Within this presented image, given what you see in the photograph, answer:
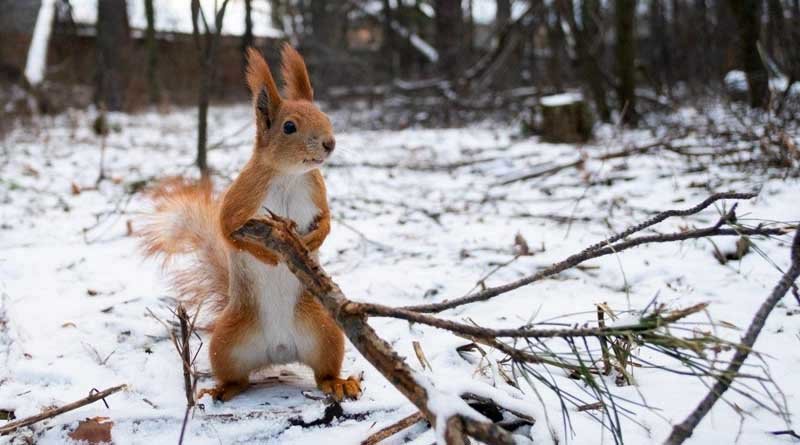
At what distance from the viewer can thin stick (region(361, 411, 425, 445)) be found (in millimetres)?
1278

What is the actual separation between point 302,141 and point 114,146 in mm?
4954

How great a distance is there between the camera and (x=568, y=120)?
6199 millimetres

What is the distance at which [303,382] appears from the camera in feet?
5.55

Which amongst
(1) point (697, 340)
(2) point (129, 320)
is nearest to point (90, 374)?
(2) point (129, 320)

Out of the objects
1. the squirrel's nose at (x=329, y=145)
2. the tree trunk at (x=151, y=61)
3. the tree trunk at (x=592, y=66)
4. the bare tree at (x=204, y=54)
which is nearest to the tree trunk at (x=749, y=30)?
the tree trunk at (x=592, y=66)

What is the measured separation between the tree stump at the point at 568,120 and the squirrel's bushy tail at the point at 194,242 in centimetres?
483

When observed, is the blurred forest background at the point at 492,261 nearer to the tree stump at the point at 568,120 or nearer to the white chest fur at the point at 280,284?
the tree stump at the point at 568,120

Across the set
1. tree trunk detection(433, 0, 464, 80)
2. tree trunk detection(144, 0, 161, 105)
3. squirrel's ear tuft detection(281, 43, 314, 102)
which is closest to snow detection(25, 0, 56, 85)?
tree trunk detection(144, 0, 161, 105)

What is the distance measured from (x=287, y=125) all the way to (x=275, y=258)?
32cm

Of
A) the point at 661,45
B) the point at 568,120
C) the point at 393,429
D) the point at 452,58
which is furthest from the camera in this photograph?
the point at 661,45

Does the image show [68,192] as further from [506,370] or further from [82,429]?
[506,370]

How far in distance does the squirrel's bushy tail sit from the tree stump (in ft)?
15.8

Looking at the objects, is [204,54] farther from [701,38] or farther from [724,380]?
[701,38]

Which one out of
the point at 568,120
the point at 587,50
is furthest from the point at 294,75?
the point at 587,50
